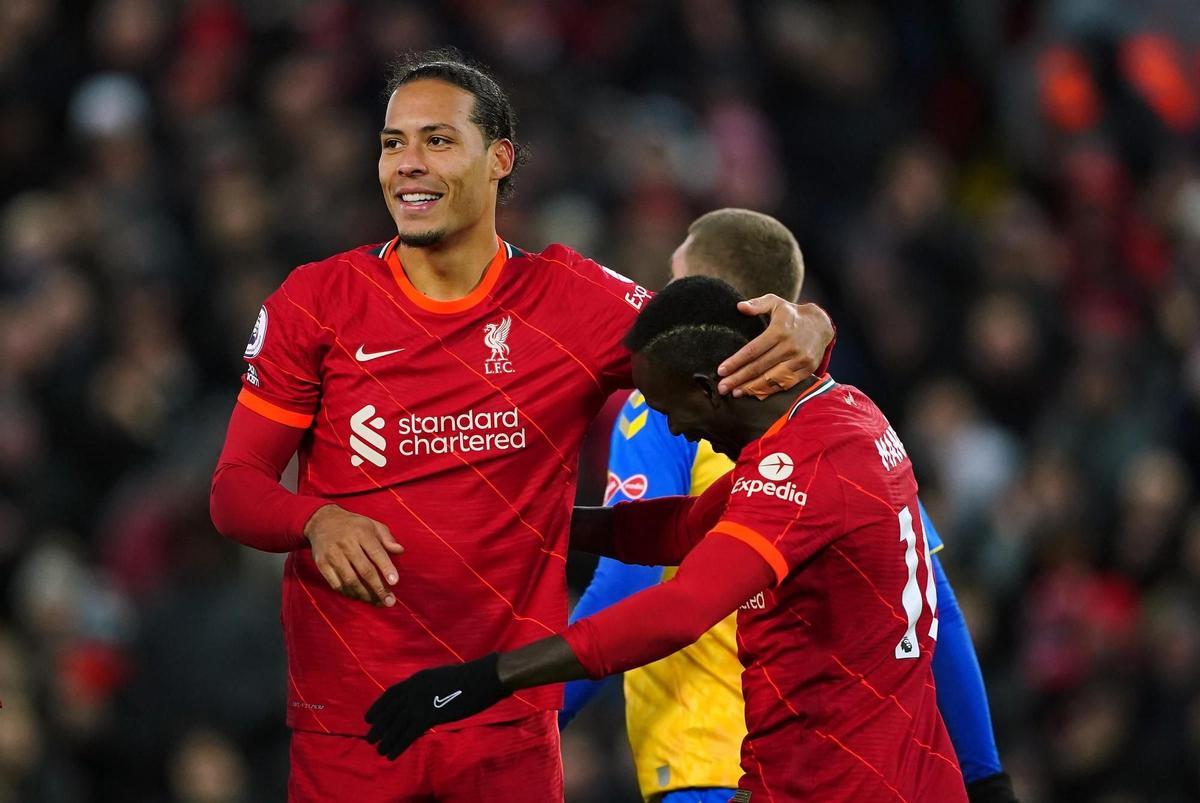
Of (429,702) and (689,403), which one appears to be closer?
(429,702)

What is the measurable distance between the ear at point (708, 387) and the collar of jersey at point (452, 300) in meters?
0.69

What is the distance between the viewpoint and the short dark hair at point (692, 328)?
14.0 feet

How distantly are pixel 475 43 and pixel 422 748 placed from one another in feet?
23.3

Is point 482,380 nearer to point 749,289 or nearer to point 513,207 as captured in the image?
point 749,289

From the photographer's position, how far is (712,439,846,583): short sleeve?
407cm

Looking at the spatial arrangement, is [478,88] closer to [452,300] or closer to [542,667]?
[452,300]

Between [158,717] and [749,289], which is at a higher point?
[749,289]

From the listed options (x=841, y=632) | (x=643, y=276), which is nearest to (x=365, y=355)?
(x=841, y=632)

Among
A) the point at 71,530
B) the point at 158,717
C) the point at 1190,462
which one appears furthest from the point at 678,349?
the point at 1190,462

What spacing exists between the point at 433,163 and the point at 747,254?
0.99m

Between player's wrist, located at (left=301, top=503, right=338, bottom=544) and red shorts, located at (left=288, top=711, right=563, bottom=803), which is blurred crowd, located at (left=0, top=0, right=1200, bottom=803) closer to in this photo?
red shorts, located at (left=288, top=711, right=563, bottom=803)

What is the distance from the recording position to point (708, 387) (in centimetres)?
428

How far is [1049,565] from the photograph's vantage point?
9.70 m

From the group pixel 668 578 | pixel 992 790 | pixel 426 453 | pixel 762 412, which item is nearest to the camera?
pixel 762 412
